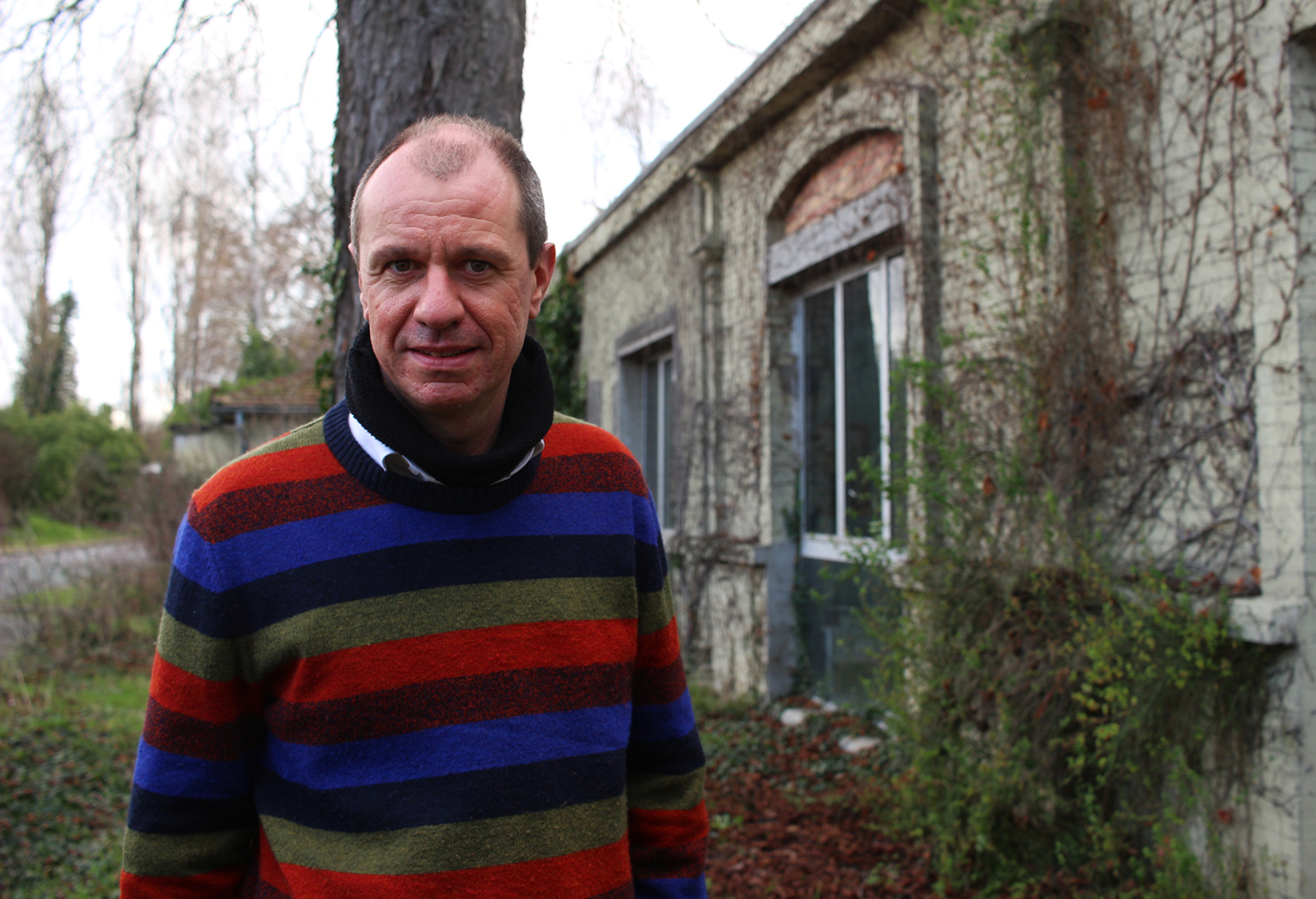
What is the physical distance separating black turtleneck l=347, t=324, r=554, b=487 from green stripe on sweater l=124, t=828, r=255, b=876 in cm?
63

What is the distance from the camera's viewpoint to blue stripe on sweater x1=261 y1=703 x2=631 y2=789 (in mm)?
1233

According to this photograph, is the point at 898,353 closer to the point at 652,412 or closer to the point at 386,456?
the point at 386,456

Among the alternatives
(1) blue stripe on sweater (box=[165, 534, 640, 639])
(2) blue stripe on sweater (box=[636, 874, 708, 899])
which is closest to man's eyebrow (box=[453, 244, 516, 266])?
(1) blue stripe on sweater (box=[165, 534, 640, 639])

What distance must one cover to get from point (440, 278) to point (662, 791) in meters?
0.96

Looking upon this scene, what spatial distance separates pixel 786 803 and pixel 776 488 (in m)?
2.30

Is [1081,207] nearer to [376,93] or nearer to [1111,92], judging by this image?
[1111,92]

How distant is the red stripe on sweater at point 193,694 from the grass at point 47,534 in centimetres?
828

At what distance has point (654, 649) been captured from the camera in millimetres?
1536

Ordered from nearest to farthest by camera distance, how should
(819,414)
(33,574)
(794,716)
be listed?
(794,716) → (819,414) → (33,574)

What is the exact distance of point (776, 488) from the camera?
6.16m

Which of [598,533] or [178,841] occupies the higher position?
[598,533]

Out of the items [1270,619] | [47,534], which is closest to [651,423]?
[1270,619]

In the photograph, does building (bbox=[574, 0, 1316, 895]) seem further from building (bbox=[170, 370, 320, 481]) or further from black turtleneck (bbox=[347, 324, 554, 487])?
building (bbox=[170, 370, 320, 481])

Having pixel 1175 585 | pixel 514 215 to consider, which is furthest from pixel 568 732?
pixel 1175 585
